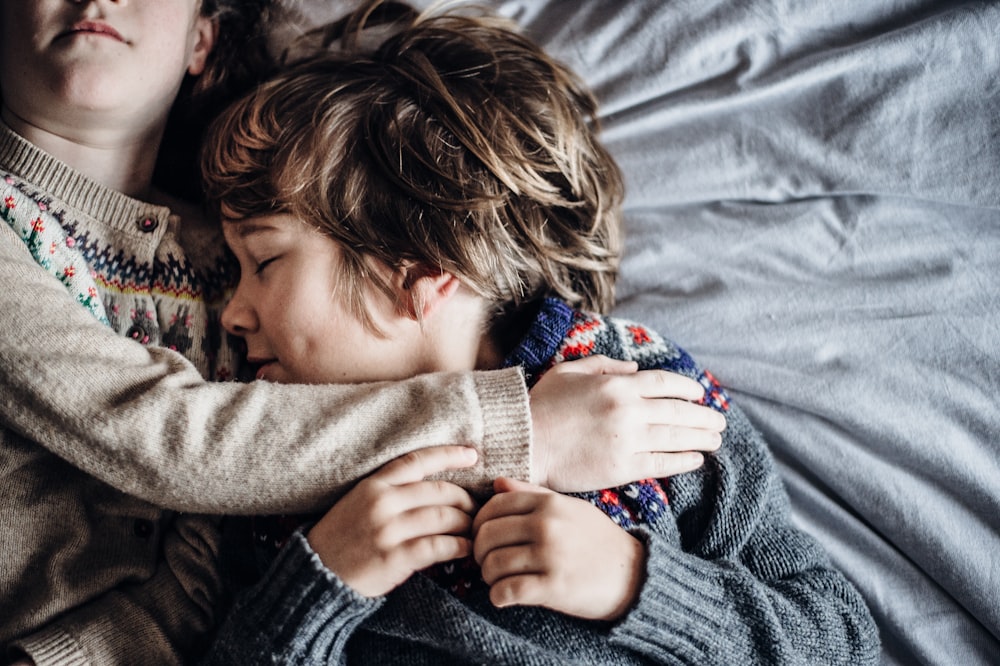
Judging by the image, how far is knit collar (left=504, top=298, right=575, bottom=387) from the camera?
1062mm

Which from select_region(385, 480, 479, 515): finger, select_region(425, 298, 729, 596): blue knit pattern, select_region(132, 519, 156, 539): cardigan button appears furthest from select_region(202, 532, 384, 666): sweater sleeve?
select_region(425, 298, 729, 596): blue knit pattern

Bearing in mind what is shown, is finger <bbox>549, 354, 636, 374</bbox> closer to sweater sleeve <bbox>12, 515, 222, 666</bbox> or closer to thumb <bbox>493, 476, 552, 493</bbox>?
thumb <bbox>493, 476, 552, 493</bbox>

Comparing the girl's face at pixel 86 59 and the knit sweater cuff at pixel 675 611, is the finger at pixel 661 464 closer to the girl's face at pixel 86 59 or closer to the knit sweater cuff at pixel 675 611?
the knit sweater cuff at pixel 675 611

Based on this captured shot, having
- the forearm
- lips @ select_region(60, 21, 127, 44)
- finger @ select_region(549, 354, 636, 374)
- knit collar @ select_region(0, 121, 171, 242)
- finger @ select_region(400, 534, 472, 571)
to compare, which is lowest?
the forearm

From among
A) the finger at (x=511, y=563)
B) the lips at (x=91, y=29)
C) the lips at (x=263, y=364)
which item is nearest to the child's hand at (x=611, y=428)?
the finger at (x=511, y=563)

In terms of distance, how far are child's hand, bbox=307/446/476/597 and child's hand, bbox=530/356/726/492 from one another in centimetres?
11

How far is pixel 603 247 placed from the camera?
118 cm

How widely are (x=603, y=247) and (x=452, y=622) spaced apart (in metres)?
0.58

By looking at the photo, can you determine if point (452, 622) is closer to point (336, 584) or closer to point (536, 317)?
point (336, 584)

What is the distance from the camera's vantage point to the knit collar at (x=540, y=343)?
1.06 m

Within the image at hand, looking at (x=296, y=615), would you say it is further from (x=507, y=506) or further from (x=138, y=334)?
(x=138, y=334)

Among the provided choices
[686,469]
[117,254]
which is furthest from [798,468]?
[117,254]

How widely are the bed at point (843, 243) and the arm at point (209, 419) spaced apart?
45 centimetres

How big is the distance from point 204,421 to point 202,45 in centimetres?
70
